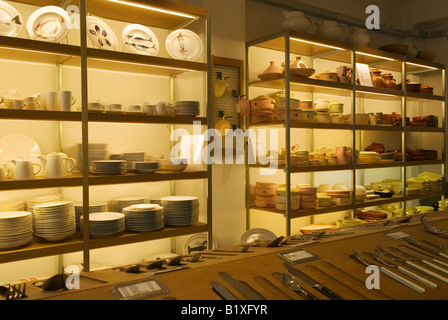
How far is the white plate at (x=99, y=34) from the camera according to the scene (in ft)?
8.15

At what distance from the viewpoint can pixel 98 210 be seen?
2.64 meters

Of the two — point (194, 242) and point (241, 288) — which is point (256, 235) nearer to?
point (194, 242)

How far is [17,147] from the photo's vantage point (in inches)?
97.8

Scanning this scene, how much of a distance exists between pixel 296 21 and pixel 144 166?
192 centimetres

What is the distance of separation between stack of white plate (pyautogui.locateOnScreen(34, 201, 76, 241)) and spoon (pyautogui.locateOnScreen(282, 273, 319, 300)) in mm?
1638

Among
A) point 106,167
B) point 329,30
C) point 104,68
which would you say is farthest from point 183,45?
point 329,30

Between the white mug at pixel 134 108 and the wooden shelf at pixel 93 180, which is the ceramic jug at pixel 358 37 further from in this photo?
Answer: the white mug at pixel 134 108

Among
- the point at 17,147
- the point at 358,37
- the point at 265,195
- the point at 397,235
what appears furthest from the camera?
the point at 358,37

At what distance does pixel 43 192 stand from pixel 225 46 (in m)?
1.91

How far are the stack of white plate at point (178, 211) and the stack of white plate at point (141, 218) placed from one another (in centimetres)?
12

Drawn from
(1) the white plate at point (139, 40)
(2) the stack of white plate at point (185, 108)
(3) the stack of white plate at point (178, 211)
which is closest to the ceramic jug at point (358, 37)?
(2) the stack of white plate at point (185, 108)

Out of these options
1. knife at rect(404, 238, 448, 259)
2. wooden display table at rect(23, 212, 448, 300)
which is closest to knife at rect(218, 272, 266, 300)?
wooden display table at rect(23, 212, 448, 300)

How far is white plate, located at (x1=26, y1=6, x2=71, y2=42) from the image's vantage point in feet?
7.55
